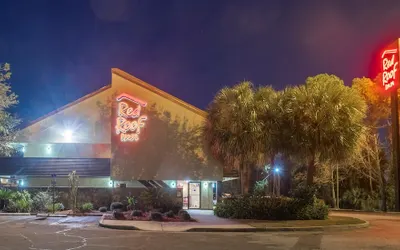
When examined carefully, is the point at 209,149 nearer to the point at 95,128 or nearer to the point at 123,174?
the point at 123,174

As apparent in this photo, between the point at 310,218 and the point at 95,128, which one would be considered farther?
the point at 95,128

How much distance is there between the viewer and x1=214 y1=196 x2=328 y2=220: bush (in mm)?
23750

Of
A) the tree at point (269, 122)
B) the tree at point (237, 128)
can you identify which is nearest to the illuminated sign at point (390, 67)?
the tree at point (269, 122)

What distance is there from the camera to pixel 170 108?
31.8 m

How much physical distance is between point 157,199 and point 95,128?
8.48 metres

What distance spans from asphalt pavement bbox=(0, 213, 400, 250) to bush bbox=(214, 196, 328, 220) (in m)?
3.95

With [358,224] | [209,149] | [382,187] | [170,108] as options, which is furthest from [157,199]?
[382,187]

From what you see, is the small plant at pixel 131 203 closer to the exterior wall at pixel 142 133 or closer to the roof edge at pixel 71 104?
the exterior wall at pixel 142 133

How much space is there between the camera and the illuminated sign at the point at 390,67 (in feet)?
76.7

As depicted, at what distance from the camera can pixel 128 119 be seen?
102ft

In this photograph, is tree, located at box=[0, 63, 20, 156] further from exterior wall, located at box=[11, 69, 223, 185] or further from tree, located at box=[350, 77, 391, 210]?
tree, located at box=[350, 77, 391, 210]

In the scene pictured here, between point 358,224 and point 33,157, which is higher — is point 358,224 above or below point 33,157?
below

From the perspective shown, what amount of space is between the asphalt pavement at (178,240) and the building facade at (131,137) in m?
11.6

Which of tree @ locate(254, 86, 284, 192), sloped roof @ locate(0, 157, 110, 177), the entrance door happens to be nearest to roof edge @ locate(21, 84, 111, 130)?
sloped roof @ locate(0, 157, 110, 177)
